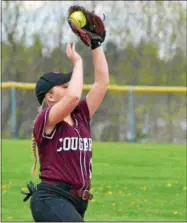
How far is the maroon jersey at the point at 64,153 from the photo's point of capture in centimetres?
498

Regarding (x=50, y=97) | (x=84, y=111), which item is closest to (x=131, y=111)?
(x=84, y=111)

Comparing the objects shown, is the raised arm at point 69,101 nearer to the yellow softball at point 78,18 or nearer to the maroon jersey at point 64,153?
the maroon jersey at point 64,153

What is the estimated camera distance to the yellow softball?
5.19m

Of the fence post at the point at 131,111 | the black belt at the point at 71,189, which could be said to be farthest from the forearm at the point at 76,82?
the fence post at the point at 131,111

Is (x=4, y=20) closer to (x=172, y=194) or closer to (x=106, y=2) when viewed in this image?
(x=106, y=2)

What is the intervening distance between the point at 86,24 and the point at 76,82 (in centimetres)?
47

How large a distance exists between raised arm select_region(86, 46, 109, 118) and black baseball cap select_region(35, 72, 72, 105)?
295 mm

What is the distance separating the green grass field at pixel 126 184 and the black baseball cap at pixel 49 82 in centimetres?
392

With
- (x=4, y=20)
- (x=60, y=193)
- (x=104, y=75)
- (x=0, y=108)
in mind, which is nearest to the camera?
(x=60, y=193)

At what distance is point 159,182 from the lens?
39.4 ft

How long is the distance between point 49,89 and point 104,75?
1.63 ft

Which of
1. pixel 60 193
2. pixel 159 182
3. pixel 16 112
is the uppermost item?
pixel 60 193

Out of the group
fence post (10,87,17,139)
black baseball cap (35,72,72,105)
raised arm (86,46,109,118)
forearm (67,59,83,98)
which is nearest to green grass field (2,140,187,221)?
raised arm (86,46,109,118)

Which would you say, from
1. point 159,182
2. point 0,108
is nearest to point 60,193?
point 159,182
